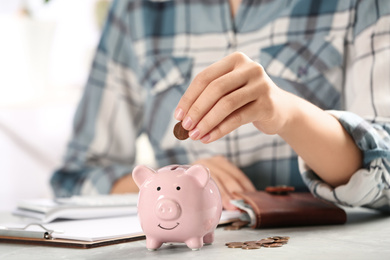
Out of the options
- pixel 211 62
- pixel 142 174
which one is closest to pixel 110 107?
pixel 211 62

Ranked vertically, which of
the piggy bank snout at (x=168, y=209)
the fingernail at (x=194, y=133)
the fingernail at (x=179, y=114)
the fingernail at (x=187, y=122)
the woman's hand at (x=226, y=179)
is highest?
the fingernail at (x=179, y=114)

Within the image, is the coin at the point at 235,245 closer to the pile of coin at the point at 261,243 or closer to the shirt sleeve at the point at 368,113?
the pile of coin at the point at 261,243

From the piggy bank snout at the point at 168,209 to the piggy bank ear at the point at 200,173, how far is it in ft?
0.13

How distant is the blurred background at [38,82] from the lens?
6.42 ft

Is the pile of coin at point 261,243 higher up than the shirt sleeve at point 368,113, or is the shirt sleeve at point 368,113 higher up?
the shirt sleeve at point 368,113

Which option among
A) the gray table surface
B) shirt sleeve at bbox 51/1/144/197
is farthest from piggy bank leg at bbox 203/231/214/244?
shirt sleeve at bbox 51/1/144/197

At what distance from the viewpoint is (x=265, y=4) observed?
1.24 m

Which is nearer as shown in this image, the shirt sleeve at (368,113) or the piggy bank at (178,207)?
the piggy bank at (178,207)

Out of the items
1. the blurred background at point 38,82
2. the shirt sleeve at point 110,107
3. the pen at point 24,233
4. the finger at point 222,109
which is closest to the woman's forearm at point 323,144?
the finger at point 222,109

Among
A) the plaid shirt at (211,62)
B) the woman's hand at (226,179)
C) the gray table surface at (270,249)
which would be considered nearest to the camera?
the gray table surface at (270,249)

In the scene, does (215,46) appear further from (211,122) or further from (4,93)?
(4,93)

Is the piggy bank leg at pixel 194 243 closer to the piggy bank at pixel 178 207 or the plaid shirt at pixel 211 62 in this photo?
the piggy bank at pixel 178 207

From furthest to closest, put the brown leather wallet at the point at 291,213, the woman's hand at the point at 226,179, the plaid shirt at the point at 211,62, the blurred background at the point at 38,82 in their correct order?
the blurred background at the point at 38,82
the plaid shirt at the point at 211,62
the woman's hand at the point at 226,179
the brown leather wallet at the point at 291,213

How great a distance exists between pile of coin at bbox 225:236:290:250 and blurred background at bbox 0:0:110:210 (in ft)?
4.48
